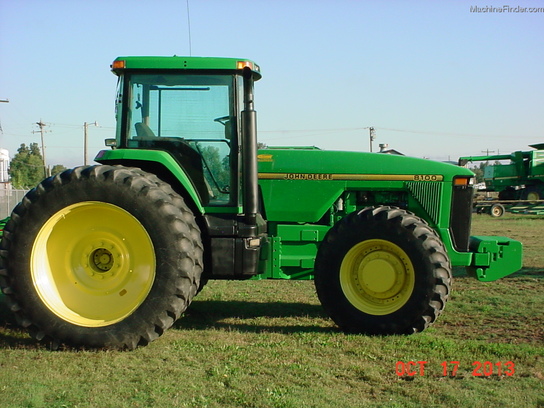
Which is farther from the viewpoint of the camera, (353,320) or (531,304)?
(531,304)

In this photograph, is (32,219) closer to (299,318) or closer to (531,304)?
(299,318)

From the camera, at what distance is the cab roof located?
616 cm

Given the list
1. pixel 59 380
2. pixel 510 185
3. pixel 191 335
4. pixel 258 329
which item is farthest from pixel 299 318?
pixel 510 185

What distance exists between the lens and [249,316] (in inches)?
287

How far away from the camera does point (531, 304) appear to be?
7.86m

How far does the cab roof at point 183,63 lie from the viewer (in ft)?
20.2

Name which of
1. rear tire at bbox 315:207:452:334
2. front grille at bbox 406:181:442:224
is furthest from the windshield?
front grille at bbox 406:181:442:224

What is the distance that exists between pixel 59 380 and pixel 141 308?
103 centimetres

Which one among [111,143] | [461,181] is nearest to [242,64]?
[111,143]

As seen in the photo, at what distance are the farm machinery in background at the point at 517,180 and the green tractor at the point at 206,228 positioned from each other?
76.9ft

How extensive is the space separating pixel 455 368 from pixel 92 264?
135 inches

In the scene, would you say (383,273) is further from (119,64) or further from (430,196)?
(119,64)

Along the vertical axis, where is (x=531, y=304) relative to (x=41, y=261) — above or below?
below

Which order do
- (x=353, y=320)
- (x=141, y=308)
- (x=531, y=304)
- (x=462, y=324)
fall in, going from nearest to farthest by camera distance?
1. (x=141, y=308)
2. (x=353, y=320)
3. (x=462, y=324)
4. (x=531, y=304)
